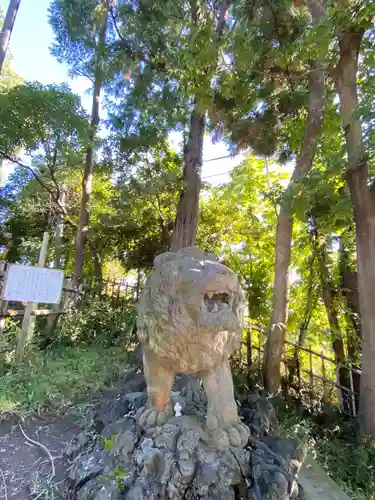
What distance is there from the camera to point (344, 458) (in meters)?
2.84

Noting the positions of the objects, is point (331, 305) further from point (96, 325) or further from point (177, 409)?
point (96, 325)

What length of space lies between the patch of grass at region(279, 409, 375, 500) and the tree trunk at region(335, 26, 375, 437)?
0.23 m

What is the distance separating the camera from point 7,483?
1981 mm

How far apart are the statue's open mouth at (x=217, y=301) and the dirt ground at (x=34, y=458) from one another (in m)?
1.44

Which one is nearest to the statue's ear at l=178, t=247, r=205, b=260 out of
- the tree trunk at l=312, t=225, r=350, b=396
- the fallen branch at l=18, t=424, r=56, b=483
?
the fallen branch at l=18, t=424, r=56, b=483

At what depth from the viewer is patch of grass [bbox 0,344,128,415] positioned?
9.62 ft

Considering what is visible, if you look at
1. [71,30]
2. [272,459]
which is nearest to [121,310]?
[272,459]

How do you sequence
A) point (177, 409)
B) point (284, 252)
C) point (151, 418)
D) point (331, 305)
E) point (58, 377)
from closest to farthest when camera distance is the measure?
point (151, 418) → point (177, 409) → point (58, 377) → point (284, 252) → point (331, 305)

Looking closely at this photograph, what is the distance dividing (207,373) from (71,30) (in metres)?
6.64

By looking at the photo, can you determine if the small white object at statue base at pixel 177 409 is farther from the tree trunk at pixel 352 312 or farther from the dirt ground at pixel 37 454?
the tree trunk at pixel 352 312

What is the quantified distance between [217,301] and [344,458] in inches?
90.4

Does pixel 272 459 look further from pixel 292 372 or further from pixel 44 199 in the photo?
pixel 44 199

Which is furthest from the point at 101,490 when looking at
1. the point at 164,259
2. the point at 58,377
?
the point at 58,377

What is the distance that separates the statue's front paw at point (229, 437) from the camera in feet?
5.94
